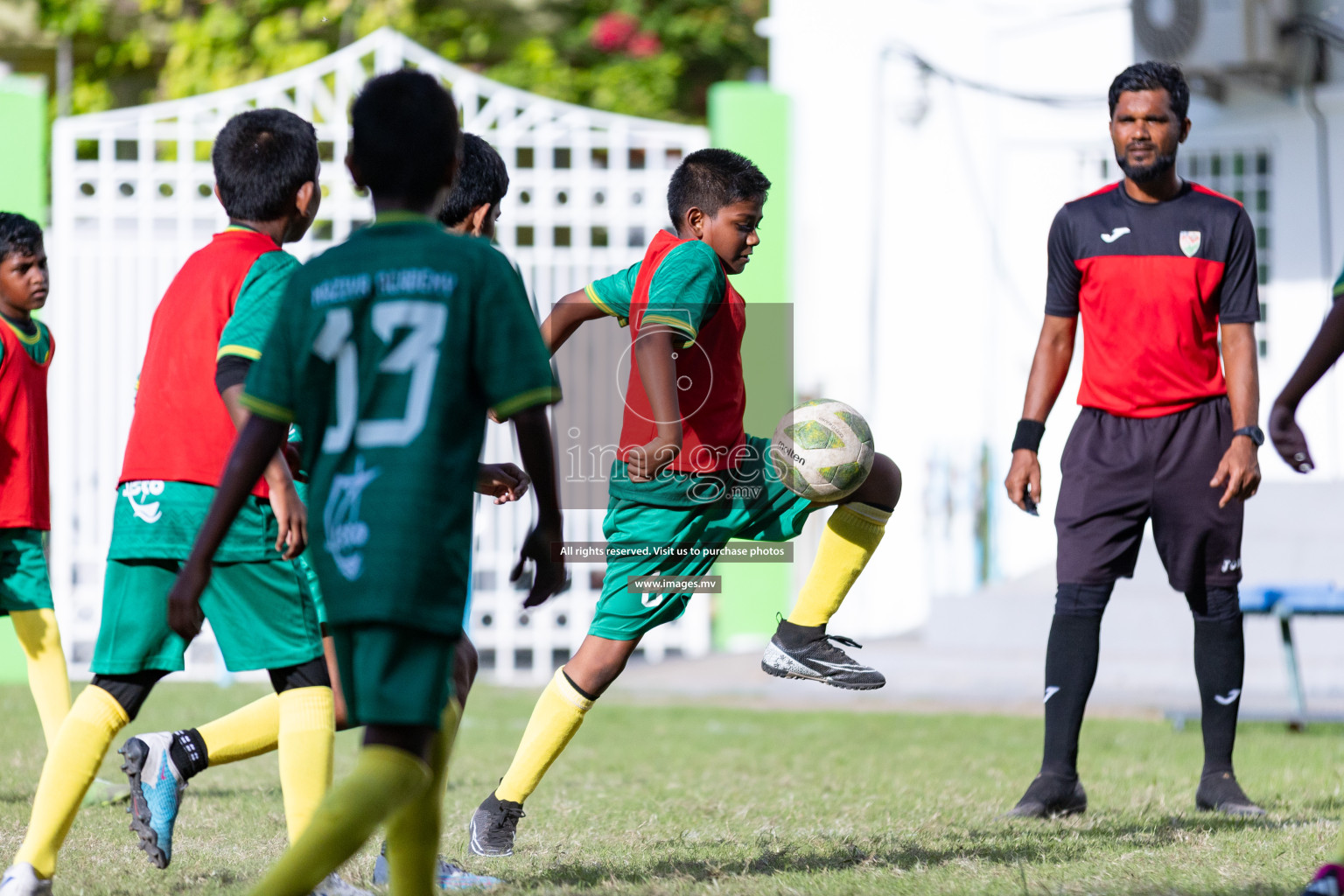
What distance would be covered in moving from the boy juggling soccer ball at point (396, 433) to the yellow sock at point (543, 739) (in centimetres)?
125

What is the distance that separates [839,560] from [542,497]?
1.70 meters

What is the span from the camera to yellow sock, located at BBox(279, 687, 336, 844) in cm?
366

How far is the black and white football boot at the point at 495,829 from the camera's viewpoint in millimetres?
4219

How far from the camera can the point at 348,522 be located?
9.29 feet

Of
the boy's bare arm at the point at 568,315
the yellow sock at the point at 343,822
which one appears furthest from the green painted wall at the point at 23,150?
the yellow sock at the point at 343,822

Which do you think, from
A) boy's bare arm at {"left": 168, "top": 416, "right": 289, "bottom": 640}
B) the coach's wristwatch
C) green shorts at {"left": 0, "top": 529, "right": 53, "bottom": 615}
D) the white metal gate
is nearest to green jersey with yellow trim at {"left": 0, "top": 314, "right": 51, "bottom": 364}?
green shorts at {"left": 0, "top": 529, "right": 53, "bottom": 615}

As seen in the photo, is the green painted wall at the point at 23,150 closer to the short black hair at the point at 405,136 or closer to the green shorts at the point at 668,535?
the green shorts at the point at 668,535

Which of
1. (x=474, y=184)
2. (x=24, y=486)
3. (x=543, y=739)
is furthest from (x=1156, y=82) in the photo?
(x=24, y=486)

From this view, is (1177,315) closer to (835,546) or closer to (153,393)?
(835,546)

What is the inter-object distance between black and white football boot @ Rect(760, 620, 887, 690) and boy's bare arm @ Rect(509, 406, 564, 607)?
138 centimetres

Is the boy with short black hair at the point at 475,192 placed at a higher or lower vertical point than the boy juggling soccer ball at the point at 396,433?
higher

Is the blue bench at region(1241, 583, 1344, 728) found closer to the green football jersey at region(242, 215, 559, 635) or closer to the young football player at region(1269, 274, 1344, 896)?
the young football player at region(1269, 274, 1344, 896)

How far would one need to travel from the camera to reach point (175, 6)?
14039 mm

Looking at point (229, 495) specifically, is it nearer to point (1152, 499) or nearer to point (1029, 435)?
point (1029, 435)
